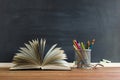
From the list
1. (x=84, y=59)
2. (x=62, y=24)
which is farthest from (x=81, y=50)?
(x=62, y=24)

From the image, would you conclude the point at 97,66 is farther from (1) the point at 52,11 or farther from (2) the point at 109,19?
(1) the point at 52,11

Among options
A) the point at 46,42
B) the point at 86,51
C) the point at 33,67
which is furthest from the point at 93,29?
the point at 33,67

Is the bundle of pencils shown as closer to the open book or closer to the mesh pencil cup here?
the mesh pencil cup

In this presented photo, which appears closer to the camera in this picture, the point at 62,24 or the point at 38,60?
the point at 38,60

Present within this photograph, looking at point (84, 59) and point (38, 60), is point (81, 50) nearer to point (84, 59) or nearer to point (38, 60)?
point (84, 59)

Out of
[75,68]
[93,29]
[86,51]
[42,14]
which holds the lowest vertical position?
[75,68]

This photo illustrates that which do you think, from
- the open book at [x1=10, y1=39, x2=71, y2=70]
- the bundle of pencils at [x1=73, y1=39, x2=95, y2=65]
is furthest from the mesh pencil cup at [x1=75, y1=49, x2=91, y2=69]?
the open book at [x1=10, y1=39, x2=71, y2=70]

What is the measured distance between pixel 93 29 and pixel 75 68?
31cm

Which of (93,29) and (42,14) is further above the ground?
(42,14)

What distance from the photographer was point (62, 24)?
148 cm

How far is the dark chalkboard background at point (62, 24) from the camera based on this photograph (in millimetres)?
1458

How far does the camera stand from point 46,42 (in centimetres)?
147

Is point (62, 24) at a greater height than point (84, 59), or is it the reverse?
point (62, 24)

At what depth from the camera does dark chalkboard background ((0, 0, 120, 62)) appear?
4.78ft
